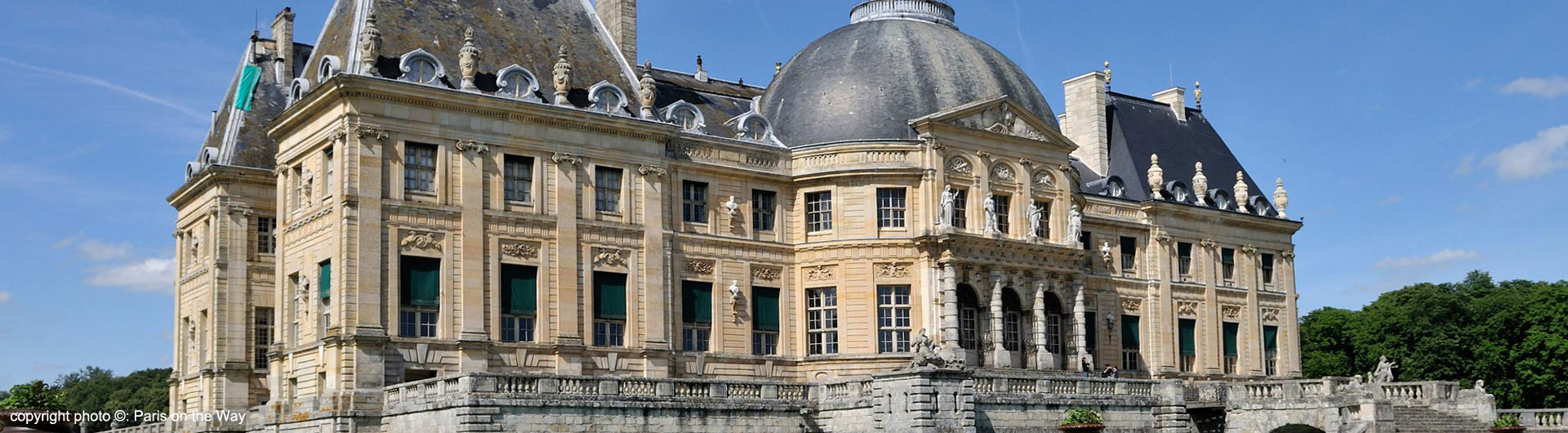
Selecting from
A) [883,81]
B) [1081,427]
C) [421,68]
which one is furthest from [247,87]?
[1081,427]

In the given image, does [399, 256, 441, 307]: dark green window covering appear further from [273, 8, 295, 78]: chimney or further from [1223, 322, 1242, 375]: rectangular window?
[1223, 322, 1242, 375]: rectangular window

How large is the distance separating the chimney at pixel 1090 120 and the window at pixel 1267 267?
656 centimetres

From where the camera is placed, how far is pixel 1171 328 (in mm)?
53875

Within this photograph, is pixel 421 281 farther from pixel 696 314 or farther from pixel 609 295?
pixel 696 314

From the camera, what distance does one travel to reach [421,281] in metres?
38.1

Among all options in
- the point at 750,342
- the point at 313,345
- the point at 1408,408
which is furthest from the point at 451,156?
the point at 1408,408

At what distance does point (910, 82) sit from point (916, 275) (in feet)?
18.0

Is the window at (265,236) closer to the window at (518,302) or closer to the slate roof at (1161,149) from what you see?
the window at (518,302)

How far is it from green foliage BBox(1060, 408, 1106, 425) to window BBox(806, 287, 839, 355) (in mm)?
7271

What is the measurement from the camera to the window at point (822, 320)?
44.4 metres

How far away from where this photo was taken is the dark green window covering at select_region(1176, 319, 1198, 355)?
5447 centimetres

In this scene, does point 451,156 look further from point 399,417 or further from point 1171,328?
point 1171,328

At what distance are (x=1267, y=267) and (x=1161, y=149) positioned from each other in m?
5.51

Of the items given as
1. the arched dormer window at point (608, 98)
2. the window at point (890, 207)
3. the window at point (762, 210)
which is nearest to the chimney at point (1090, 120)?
the window at point (890, 207)
